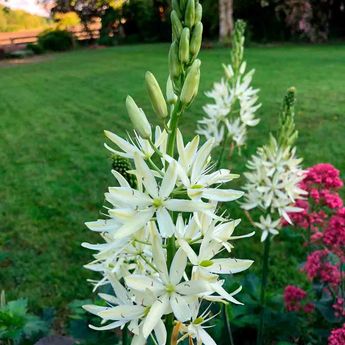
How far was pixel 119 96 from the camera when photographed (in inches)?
501

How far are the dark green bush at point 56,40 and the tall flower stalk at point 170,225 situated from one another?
3029 centimetres

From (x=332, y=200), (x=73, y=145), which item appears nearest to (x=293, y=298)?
(x=332, y=200)

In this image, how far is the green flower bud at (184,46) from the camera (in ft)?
4.44

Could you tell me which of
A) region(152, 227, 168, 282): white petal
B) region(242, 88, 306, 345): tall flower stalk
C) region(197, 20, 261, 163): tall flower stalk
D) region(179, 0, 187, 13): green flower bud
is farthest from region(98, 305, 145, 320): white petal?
region(197, 20, 261, 163): tall flower stalk

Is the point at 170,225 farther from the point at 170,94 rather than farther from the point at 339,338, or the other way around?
the point at 339,338

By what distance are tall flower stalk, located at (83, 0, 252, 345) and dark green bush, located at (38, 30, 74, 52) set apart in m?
30.3

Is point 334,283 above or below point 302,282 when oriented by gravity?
above

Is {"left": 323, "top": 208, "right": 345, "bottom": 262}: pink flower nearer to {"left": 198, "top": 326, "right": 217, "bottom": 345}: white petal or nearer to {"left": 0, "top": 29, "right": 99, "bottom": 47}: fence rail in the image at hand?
{"left": 198, "top": 326, "right": 217, "bottom": 345}: white petal

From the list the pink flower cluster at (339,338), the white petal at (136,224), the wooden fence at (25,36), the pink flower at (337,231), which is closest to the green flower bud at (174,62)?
the white petal at (136,224)

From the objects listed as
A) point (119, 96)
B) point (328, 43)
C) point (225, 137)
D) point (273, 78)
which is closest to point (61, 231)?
point (225, 137)

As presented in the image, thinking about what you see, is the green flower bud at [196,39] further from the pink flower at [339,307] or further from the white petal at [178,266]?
the pink flower at [339,307]

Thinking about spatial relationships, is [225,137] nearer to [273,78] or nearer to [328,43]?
[273,78]

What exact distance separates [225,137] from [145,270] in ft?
8.41

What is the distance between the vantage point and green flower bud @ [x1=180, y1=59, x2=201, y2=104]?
136 cm
